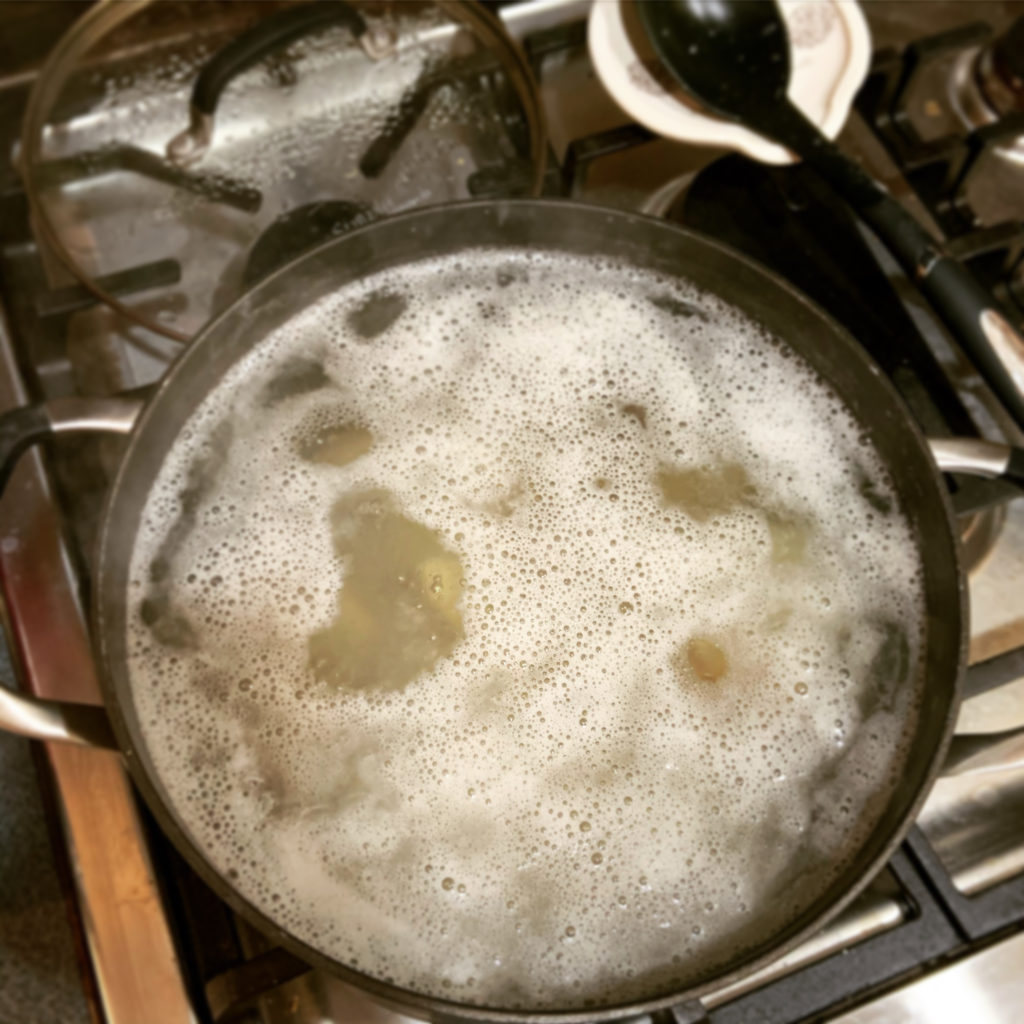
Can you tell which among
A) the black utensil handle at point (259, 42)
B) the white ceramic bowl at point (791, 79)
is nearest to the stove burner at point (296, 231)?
the black utensil handle at point (259, 42)

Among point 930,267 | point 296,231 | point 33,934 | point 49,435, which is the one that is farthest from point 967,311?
point 33,934

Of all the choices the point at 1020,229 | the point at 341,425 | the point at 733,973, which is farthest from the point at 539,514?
the point at 1020,229

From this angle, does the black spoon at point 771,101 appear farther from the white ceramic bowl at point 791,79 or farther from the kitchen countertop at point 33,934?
the kitchen countertop at point 33,934

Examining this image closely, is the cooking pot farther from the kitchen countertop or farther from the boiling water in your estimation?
the kitchen countertop

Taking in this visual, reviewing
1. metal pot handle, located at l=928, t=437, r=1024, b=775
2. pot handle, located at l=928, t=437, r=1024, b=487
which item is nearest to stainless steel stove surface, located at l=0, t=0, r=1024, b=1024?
metal pot handle, located at l=928, t=437, r=1024, b=775

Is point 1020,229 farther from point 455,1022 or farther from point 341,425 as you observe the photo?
point 455,1022

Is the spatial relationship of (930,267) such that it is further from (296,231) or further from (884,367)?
(296,231)
